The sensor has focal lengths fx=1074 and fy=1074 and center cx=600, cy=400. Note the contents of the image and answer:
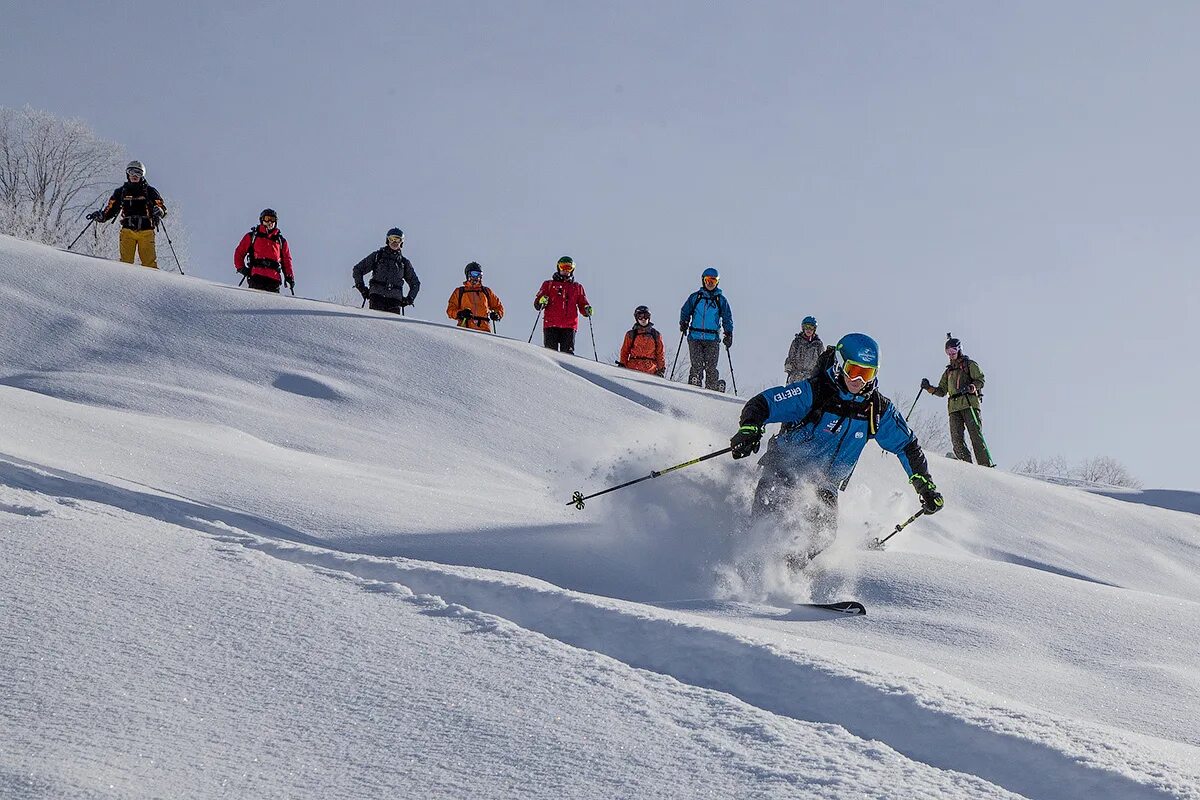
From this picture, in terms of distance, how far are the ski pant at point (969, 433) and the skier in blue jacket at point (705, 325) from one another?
346 cm

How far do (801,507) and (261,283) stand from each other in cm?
1018

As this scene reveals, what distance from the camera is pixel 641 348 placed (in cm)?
1514

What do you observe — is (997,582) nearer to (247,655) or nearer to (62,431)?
(247,655)

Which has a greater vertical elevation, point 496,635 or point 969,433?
point 969,433

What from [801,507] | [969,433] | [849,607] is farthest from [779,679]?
[969,433]

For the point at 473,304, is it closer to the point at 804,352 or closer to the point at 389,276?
the point at 389,276

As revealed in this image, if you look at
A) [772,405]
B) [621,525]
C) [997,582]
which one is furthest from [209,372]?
[997,582]

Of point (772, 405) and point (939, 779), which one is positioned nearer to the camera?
point (939, 779)

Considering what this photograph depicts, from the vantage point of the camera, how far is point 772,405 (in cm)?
637

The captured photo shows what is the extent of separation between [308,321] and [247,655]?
10.2 metres

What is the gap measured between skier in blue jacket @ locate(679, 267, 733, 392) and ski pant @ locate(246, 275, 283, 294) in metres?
5.57

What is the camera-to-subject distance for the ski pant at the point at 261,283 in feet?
47.0

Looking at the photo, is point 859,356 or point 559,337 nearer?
point 859,356

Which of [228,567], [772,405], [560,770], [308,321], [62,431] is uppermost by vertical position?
[308,321]
